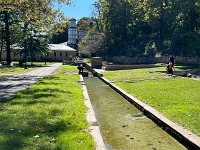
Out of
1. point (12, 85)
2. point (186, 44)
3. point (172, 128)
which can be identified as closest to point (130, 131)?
point (172, 128)

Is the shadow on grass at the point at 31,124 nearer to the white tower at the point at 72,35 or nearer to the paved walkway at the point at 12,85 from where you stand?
the paved walkway at the point at 12,85

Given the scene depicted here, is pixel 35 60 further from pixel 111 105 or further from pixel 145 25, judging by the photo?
pixel 111 105

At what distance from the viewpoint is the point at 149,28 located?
207 feet

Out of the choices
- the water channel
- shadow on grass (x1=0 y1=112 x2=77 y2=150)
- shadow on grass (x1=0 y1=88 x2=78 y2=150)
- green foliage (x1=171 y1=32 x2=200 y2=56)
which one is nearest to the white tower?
green foliage (x1=171 y1=32 x2=200 y2=56)

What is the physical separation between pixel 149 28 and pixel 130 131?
180 ft

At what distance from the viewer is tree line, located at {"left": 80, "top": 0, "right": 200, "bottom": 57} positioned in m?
49.2

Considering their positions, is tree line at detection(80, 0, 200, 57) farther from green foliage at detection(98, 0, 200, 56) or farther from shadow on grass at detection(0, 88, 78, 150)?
shadow on grass at detection(0, 88, 78, 150)

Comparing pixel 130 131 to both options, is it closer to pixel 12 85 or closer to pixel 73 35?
pixel 12 85

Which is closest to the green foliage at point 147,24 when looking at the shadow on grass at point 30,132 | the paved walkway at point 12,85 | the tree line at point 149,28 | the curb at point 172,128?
the tree line at point 149,28

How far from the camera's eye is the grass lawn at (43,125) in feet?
22.9

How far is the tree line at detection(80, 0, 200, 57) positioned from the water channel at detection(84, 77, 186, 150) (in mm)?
35837

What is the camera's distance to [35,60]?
2982 inches

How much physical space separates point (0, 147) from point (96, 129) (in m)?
2.76

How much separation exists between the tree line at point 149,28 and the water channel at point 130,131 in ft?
118
